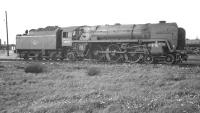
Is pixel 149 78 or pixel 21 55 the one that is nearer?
pixel 149 78

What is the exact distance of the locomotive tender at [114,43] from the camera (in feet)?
59.6

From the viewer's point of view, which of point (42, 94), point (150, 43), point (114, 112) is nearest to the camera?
point (114, 112)

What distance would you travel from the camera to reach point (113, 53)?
66.6 feet

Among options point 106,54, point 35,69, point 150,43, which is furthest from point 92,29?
point 35,69

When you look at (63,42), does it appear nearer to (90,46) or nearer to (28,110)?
(90,46)

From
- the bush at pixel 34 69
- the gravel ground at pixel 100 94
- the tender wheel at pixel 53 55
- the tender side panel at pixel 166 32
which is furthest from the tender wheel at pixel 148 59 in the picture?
the tender wheel at pixel 53 55

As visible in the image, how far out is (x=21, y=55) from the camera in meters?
28.0

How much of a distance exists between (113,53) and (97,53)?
1.83 metres

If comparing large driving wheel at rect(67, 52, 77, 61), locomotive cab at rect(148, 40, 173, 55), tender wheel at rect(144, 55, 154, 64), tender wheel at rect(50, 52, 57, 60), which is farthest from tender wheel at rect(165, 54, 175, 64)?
tender wheel at rect(50, 52, 57, 60)

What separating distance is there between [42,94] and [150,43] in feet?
37.4

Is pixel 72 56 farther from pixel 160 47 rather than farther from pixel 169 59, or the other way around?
pixel 169 59

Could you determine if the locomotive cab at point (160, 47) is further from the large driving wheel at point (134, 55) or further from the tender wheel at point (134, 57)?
the tender wheel at point (134, 57)

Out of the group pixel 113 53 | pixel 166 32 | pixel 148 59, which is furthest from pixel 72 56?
pixel 166 32

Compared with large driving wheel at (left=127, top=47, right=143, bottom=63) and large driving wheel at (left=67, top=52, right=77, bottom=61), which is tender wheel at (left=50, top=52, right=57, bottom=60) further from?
large driving wheel at (left=127, top=47, right=143, bottom=63)
